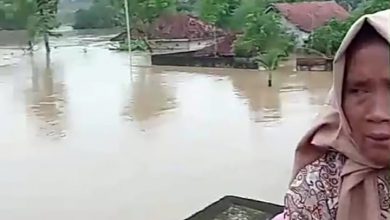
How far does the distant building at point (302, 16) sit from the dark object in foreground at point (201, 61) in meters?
0.50

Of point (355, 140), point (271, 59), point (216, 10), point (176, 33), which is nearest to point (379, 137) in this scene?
point (355, 140)

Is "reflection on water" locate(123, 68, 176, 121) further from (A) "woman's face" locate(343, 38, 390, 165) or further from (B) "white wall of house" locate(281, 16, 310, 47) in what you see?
(A) "woman's face" locate(343, 38, 390, 165)

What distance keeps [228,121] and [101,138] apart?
793 millimetres

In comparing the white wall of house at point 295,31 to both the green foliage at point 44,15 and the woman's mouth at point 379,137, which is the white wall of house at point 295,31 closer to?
the green foliage at point 44,15

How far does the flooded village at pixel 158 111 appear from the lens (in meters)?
2.41

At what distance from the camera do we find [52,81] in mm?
5711

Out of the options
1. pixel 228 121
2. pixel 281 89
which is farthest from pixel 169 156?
pixel 281 89

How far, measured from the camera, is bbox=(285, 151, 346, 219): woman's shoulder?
1.14 ft

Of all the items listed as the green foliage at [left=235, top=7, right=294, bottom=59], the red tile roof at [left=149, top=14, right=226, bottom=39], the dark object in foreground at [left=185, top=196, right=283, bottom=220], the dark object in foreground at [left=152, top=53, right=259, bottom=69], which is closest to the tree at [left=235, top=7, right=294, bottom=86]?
the green foliage at [left=235, top=7, right=294, bottom=59]

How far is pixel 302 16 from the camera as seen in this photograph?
20.5 feet

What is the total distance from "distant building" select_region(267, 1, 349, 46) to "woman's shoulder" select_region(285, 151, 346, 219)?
527 cm

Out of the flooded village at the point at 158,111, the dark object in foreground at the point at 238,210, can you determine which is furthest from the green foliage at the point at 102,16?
the dark object in foreground at the point at 238,210

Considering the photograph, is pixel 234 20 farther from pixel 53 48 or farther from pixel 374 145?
pixel 374 145

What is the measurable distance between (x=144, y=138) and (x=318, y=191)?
10.2 ft
